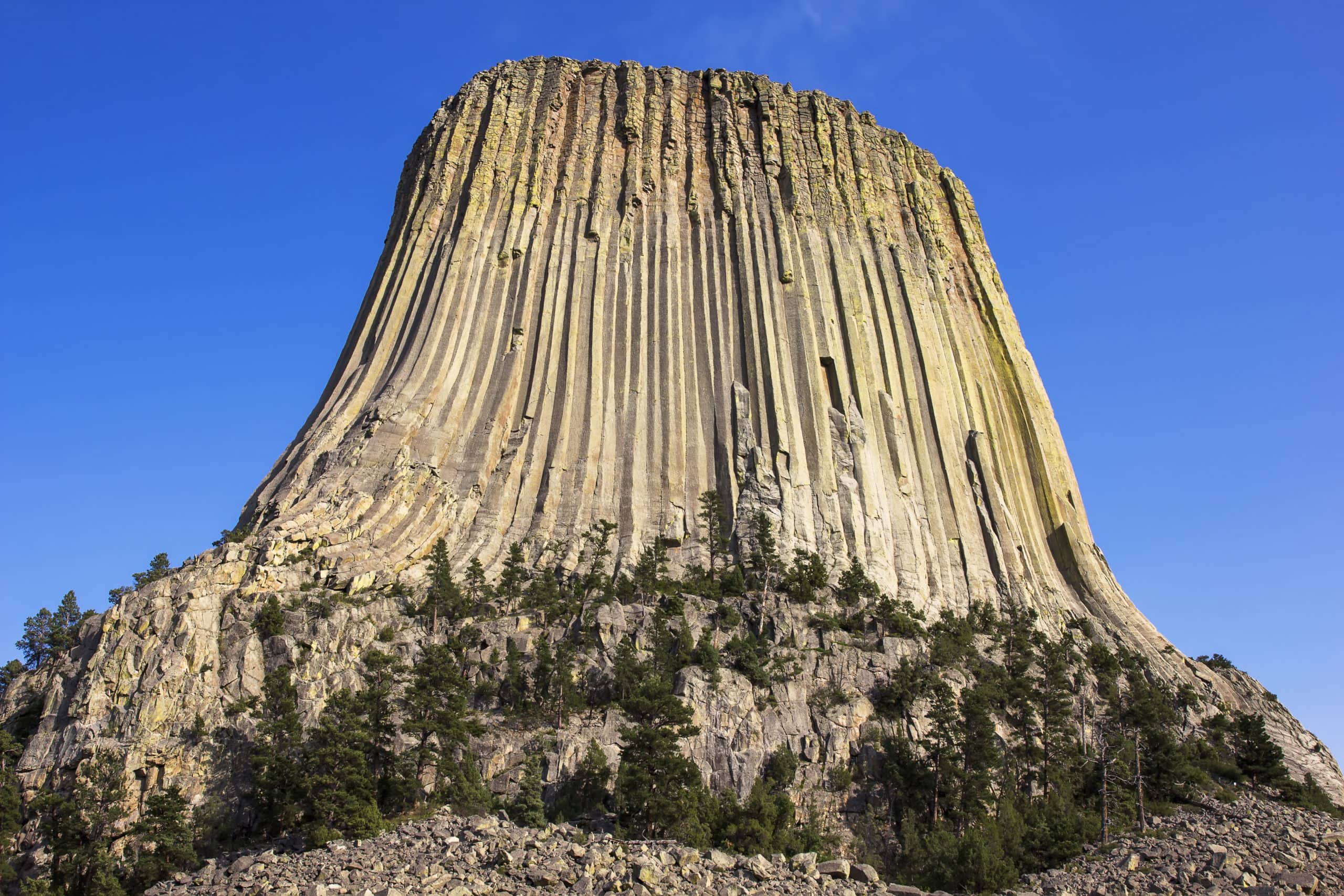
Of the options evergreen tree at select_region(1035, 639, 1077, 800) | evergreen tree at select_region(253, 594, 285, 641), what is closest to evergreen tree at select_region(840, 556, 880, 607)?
evergreen tree at select_region(1035, 639, 1077, 800)

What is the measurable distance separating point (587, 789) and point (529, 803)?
2296 mm

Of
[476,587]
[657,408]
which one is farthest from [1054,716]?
[657,408]

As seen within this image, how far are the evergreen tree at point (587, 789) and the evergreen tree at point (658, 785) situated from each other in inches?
19.1

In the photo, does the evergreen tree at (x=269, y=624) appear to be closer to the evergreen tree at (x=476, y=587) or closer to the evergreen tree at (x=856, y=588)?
the evergreen tree at (x=476, y=587)

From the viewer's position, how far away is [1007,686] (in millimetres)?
42406

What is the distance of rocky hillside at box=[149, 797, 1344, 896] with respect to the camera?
1072 inches

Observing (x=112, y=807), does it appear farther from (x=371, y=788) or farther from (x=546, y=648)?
(x=546, y=648)


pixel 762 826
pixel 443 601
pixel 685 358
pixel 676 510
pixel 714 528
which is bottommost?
pixel 762 826

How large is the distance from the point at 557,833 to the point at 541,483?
873 inches

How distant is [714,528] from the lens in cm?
Result: 4959

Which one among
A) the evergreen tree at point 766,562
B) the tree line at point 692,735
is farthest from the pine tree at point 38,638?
the evergreen tree at point 766,562

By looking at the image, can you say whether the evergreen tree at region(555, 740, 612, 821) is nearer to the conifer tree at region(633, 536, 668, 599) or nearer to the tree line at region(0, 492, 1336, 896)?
the tree line at region(0, 492, 1336, 896)

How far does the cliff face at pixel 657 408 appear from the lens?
3919 centimetres

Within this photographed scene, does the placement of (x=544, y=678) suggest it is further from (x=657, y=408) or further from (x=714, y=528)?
(x=657, y=408)
